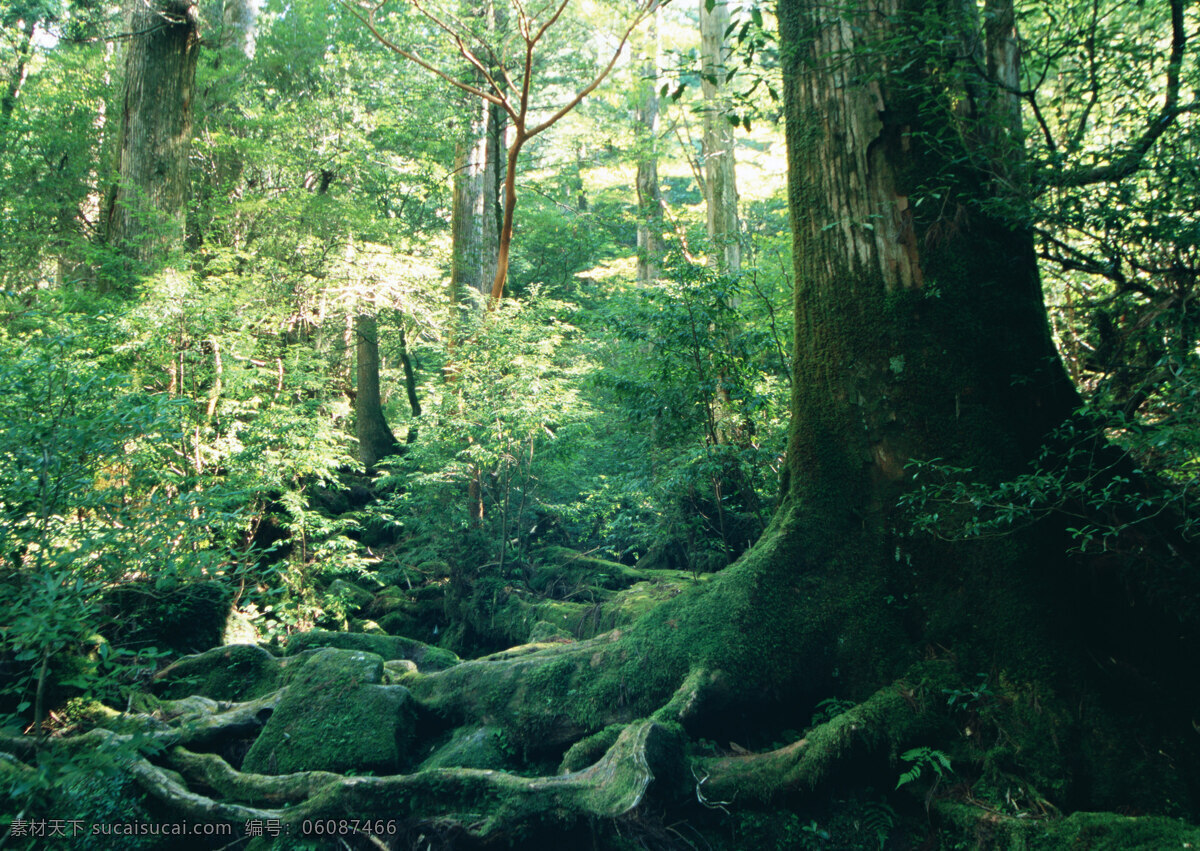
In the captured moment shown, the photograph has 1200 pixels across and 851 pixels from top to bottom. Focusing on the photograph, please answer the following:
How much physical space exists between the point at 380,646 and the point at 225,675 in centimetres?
148

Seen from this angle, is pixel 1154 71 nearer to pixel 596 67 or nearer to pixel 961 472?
pixel 961 472

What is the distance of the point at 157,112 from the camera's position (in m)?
10.0

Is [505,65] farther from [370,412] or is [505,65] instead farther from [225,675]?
[225,675]

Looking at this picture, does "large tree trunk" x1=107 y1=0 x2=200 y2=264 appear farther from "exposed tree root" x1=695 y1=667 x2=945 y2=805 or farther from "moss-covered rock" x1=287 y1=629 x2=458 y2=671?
"exposed tree root" x1=695 y1=667 x2=945 y2=805

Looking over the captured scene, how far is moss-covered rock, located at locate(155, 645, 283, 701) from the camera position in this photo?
17.5 feet

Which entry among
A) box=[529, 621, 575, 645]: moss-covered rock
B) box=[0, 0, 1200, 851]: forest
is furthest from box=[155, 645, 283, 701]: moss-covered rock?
box=[529, 621, 575, 645]: moss-covered rock

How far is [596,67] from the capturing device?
1394 cm

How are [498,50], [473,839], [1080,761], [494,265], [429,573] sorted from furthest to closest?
[494,265] < [498,50] < [429,573] < [473,839] < [1080,761]

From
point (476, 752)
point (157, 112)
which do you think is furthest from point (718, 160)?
point (476, 752)

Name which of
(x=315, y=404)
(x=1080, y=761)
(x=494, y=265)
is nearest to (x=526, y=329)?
(x=315, y=404)

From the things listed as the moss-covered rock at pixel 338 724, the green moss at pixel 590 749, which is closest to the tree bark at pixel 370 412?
the moss-covered rock at pixel 338 724

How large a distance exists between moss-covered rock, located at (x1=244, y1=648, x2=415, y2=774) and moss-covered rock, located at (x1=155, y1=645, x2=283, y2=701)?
645mm

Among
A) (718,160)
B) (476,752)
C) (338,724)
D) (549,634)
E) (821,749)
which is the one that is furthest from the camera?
(718,160)

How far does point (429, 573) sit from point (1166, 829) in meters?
8.71
